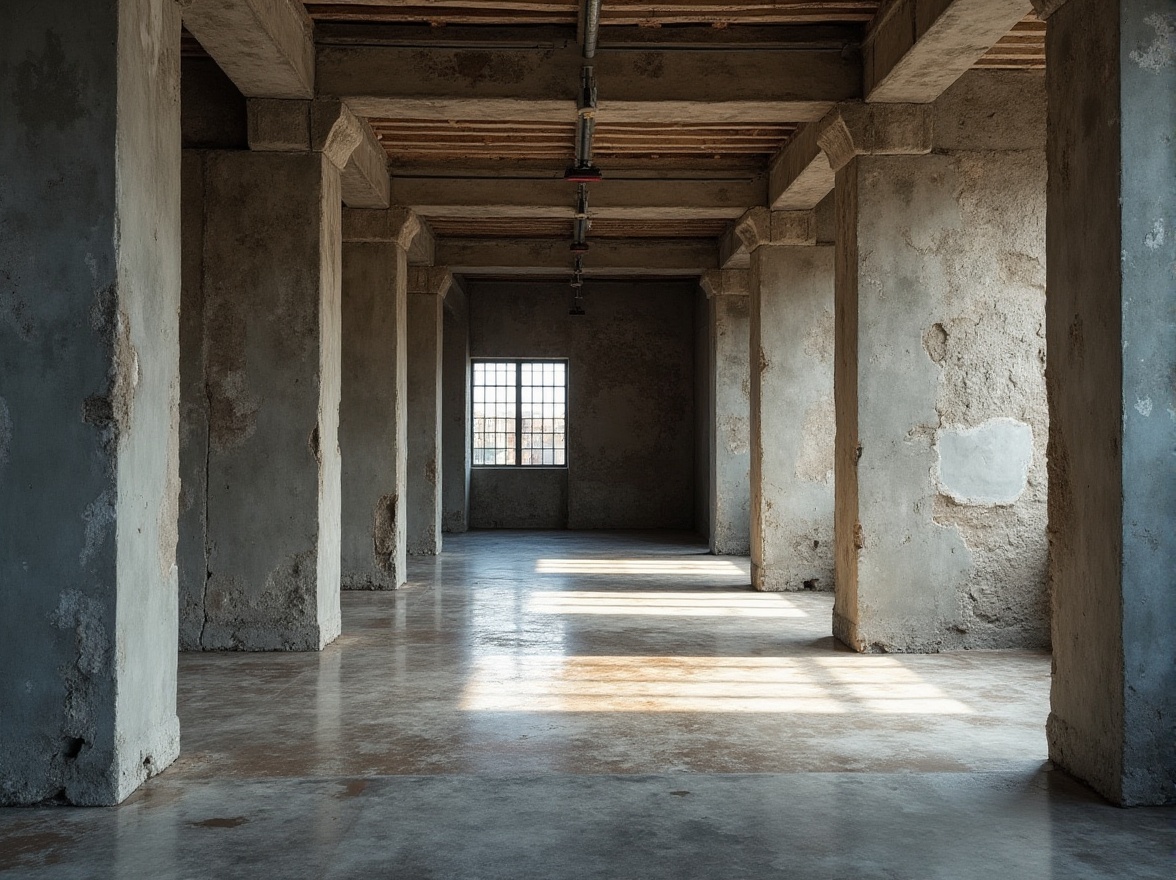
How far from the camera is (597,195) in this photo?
12.3 meters

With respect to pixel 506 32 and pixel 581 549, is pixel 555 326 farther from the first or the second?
pixel 506 32

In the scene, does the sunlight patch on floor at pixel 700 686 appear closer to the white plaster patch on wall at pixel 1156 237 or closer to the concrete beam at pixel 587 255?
the white plaster patch on wall at pixel 1156 237

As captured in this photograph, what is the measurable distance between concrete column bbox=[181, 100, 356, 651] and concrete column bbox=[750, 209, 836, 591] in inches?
209

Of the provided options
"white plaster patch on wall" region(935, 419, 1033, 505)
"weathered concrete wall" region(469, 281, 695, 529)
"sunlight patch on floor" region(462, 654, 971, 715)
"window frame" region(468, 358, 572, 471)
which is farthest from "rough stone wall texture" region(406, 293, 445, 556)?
"white plaster patch on wall" region(935, 419, 1033, 505)

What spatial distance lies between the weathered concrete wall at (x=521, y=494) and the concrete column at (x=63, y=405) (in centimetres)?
1703

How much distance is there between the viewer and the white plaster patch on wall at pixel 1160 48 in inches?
186

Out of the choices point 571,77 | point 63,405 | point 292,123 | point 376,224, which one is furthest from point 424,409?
point 63,405

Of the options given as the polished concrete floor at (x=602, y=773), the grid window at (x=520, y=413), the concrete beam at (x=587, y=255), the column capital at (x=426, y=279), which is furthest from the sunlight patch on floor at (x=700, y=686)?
the grid window at (x=520, y=413)

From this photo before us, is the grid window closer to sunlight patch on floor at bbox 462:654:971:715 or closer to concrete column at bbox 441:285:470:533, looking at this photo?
concrete column at bbox 441:285:470:533

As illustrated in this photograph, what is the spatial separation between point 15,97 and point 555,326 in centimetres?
1701

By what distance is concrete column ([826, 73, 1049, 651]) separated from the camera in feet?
27.4

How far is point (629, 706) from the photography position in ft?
21.6

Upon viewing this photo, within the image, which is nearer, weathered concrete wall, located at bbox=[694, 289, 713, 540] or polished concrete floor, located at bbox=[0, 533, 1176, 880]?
polished concrete floor, located at bbox=[0, 533, 1176, 880]

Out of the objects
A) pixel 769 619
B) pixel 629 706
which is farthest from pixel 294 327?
pixel 769 619
